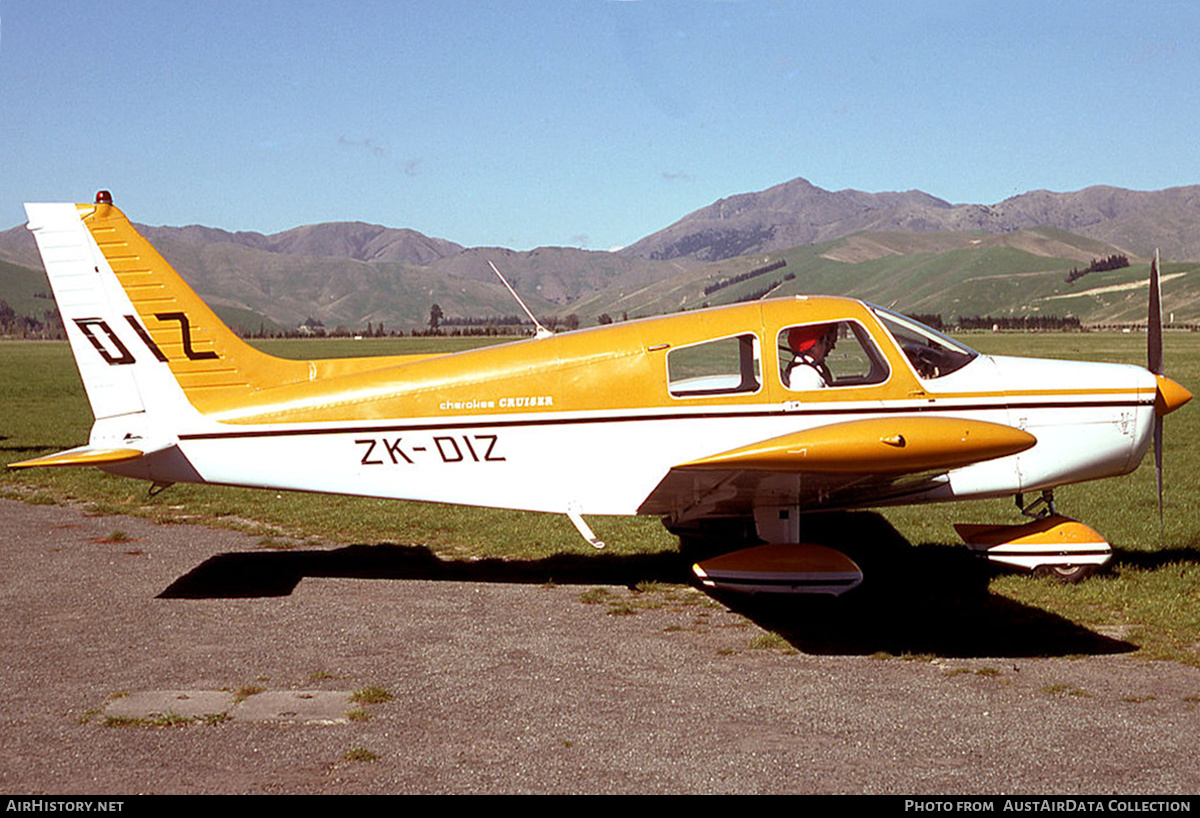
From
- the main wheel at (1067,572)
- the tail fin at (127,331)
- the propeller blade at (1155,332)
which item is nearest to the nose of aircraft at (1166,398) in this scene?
the propeller blade at (1155,332)

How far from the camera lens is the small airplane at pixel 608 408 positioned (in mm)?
8031

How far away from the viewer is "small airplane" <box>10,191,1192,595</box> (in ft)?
26.3

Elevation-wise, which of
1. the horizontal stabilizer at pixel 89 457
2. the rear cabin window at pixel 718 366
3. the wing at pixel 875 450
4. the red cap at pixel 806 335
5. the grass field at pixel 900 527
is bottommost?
the grass field at pixel 900 527

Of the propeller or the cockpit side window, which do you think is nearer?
the cockpit side window

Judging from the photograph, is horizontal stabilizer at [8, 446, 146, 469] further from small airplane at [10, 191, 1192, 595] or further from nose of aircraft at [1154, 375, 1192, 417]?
nose of aircraft at [1154, 375, 1192, 417]

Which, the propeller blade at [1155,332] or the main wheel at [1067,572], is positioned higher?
the propeller blade at [1155,332]

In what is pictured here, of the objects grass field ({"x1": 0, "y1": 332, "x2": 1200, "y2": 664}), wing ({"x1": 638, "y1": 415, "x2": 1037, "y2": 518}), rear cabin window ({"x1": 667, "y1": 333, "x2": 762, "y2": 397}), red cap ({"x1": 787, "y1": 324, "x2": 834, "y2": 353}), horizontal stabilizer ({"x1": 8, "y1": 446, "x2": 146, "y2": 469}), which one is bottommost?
grass field ({"x1": 0, "y1": 332, "x2": 1200, "y2": 664})

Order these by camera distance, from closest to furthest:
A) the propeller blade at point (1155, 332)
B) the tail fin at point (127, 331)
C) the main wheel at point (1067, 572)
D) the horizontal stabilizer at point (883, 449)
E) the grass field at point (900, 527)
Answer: the horizontal stabilizer at point (883, 449) < the grass field at point (900, 527) < the tail fin at point (127, 331) < the main wheel at point (1067, 572) < the propeller blade at point (1155, 332)

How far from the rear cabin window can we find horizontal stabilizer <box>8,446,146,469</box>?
4.54 m

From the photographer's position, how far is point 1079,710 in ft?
18.8

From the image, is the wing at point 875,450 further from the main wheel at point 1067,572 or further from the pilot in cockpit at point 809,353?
the main wheel at point 1067,572

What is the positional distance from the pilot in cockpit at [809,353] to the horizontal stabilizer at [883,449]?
52.3 inches

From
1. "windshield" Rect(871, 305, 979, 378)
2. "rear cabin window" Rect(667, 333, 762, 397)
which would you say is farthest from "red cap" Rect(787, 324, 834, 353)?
"windshield" Rect(871, 305, 979, 378)

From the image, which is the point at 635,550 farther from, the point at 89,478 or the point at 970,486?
the point at 89,478
